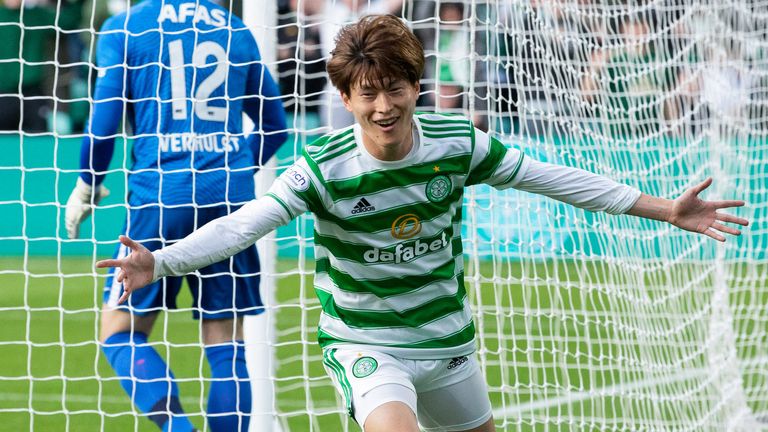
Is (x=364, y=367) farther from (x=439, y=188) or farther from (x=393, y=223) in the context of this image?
(x=439, y=188)

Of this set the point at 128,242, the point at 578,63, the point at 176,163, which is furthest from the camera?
the point at 578,63

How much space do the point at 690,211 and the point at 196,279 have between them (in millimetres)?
2081

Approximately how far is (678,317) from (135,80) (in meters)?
2.87

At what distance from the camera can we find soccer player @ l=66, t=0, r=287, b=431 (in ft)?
14.0

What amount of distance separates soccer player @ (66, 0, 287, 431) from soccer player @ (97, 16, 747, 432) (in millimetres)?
1248

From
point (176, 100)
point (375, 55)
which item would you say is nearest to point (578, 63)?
point (176, 100)

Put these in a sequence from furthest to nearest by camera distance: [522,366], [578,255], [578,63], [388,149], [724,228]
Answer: [522,366] → [578,63] → [578,255] → [724,228] → [388,149]

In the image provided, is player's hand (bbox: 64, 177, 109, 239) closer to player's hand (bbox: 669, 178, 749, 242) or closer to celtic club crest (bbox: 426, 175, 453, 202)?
celtic club crest (bbox: 426, 175, 453, 202)

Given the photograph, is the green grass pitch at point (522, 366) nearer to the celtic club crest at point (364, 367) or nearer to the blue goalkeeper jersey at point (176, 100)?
the blue goalkeeper jersey at point (176, 100)

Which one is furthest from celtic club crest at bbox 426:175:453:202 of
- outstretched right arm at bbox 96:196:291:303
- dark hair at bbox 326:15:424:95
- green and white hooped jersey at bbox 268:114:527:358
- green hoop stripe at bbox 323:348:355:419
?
green hoop stripe at bbox 323:348:355:419

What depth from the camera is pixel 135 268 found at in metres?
2.76

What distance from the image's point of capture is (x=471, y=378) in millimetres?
3213

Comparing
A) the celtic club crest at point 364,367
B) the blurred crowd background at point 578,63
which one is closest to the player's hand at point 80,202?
the blurred crowd background at point 578,63

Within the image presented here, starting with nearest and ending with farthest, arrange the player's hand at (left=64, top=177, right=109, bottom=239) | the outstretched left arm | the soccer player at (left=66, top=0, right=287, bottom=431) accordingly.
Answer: the outstretched left arm, the soccer player at (left=66, top=0, right=287, bottom=431), the player's hand at (left=64, top=177, right=109, bottom=239)
